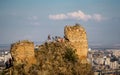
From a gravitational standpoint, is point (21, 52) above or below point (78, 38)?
below

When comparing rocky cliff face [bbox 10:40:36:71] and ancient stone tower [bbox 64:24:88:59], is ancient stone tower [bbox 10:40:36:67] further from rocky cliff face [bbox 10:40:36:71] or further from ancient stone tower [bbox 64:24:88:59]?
ancient stone tower [bbox 64:24:88:59]

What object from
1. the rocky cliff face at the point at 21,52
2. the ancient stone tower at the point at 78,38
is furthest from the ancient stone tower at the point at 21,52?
the ancient stone tower at the point at 78,38

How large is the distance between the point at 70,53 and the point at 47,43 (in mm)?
1349

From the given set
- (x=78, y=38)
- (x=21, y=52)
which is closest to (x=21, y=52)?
(x=21, y=52)

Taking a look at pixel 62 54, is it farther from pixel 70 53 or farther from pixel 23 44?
pixel 23 44

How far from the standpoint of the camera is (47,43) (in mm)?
18812

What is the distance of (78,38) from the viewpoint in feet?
60.0

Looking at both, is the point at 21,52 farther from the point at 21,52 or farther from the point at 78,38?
the point at 78,38

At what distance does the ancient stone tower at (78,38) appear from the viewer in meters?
18.3

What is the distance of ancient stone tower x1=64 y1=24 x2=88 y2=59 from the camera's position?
59.9ft

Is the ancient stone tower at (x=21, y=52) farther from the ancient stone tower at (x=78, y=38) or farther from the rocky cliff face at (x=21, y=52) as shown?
the ancient stone tower at (x=78, y=38)

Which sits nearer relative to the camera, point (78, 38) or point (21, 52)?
point (21, 52)

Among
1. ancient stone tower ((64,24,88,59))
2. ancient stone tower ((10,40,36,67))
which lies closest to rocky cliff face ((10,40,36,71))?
ancient stone tower ((10,40,36,67))

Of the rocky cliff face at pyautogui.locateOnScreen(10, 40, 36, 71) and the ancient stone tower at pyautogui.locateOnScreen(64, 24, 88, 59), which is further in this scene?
the ancient stone tower at pyautogui.locateOnScreen(64, 24, 88, 59)
